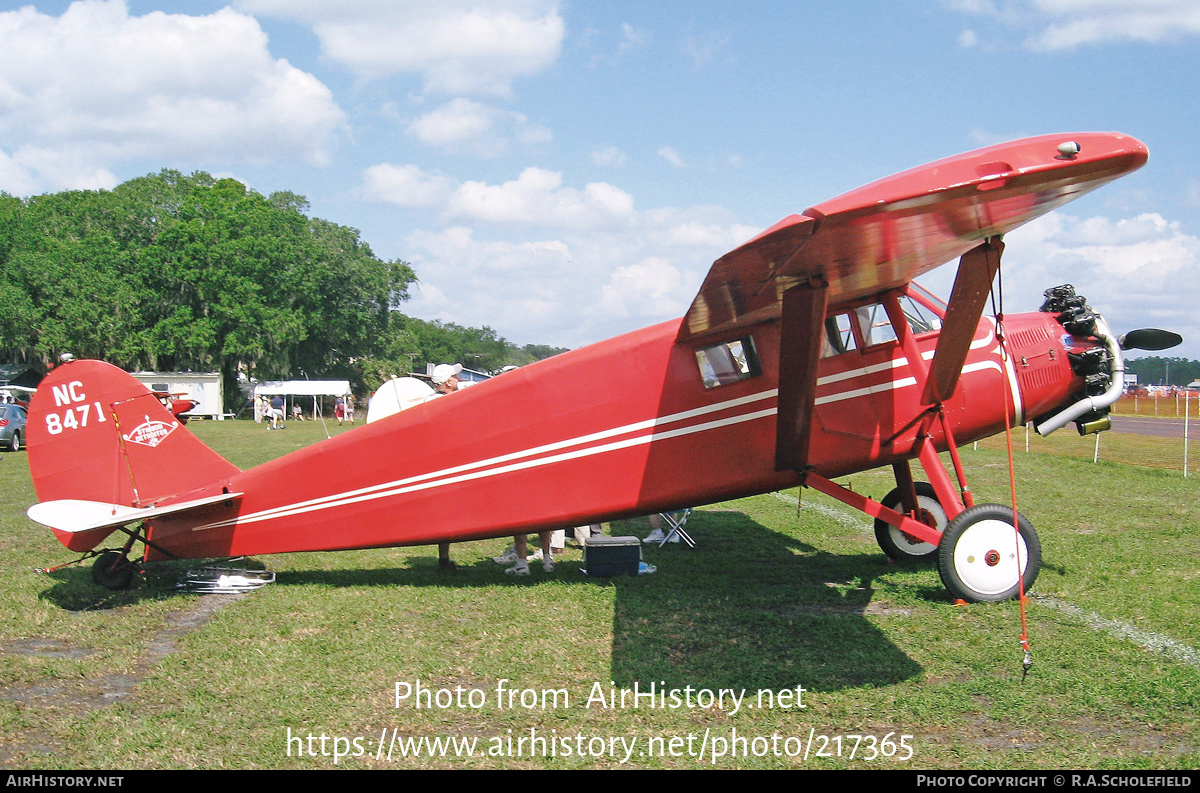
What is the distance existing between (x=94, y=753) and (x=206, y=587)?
3.37 m

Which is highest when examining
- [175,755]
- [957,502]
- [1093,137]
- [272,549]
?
[1093,137]

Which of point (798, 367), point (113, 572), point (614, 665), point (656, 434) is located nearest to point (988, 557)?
point (798, 367)

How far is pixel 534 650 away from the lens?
578 cm

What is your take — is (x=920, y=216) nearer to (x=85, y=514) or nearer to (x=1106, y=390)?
(x=1106, y=390)

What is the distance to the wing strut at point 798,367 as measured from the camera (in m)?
5.82

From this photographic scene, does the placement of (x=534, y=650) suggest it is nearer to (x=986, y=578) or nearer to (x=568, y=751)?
(x=568, y=751)

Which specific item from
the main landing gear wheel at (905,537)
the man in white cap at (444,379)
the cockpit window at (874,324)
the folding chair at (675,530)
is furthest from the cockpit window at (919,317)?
the man in white cap at (444,379)

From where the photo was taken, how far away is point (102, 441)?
284 inches

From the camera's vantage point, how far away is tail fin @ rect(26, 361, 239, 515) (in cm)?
711

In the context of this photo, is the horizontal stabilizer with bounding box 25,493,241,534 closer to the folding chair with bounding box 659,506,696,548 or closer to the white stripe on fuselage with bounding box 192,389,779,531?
the white stripe on fuselage with bounding box 192,389,779,531

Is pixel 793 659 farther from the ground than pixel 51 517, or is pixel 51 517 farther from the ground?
pixel 51 517

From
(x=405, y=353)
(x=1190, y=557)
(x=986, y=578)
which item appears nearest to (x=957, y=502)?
(x=986, y=578)

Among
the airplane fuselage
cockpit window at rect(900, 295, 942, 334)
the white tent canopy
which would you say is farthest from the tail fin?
the white tent canopy

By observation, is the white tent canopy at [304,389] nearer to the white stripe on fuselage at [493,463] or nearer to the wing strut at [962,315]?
the white stripe on fuselage at [493,463]
